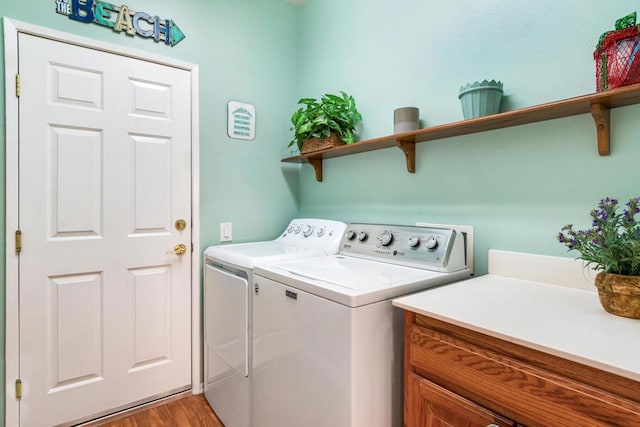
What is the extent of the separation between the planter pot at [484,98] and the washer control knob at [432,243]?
512 mm

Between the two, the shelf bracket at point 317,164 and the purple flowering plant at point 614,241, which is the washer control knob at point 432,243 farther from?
the shelf bracket at point 317,164

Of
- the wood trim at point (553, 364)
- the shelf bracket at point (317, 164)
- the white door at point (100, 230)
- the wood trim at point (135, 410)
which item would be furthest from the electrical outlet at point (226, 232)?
the wood trim at point (553, 364)

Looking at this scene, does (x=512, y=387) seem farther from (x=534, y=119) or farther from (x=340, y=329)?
(x=534, y=119)

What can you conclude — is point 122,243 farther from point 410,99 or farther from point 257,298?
point 410,99

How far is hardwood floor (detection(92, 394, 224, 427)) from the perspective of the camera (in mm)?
1791

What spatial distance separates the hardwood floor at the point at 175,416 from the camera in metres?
1.79

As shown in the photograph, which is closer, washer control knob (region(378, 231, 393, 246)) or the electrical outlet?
washer control knob (region(378, 231, 393, 246))

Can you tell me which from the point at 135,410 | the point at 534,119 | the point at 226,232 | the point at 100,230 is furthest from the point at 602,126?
the point at 135,410

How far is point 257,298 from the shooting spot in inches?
56.8

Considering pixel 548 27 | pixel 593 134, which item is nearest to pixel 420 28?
pixel 548 27

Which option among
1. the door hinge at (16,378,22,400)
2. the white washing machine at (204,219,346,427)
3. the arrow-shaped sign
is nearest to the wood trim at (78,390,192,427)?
the white washing machine at (204,219,346,427)

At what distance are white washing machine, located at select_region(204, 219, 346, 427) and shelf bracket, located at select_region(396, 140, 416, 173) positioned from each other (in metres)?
0.51

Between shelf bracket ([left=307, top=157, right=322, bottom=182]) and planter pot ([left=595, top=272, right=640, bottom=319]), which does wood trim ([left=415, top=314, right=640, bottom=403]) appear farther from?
shelf bracket ([left=307, top=157, right=322, bottom=182])

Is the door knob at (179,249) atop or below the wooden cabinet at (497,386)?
atop
